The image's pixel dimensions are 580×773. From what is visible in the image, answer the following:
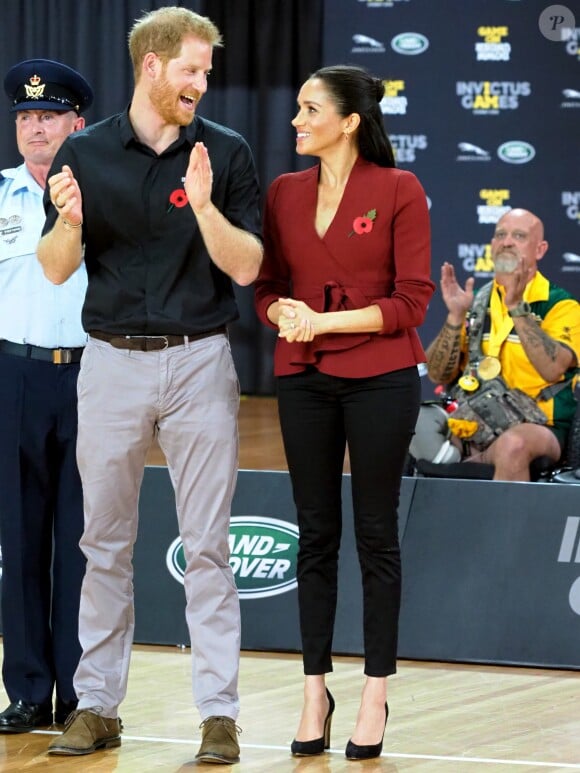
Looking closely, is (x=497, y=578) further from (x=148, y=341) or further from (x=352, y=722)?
(x=148, y=341)

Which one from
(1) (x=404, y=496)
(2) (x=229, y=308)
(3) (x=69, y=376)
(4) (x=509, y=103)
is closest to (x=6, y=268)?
(3) (x=69, y=376)

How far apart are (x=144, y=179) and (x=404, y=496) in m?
1.75

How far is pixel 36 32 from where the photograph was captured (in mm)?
13352

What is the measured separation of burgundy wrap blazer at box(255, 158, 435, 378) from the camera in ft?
11.8

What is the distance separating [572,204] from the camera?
11625mm

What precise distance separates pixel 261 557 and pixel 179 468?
4.31 ft

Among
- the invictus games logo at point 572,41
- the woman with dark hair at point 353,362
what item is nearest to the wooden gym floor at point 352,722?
the woman with dark hair at point 353,362

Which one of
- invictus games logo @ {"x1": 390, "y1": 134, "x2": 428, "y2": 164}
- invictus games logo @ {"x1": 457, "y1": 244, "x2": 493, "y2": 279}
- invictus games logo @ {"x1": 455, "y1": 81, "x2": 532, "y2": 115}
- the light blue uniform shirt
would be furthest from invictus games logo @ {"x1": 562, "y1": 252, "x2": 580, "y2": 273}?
the light blue uniform shirt

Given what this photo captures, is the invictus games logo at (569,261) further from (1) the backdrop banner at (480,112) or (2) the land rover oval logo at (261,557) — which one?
(2) the land rover oval logo at (261,557)

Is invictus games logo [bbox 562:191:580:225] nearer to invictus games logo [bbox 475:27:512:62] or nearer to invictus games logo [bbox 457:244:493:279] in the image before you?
invictus games logo [bbox 457:244:493:279]

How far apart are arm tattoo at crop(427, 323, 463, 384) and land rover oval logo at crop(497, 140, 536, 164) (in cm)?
628

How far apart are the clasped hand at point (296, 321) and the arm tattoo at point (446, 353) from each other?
2290 millimetres

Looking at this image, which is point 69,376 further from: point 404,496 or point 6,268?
point 404,496

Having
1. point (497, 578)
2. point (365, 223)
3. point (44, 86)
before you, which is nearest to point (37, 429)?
point (44, 86)
